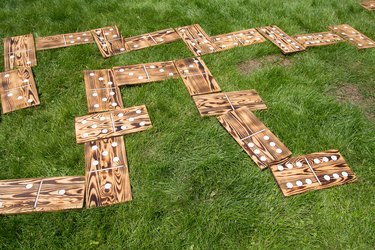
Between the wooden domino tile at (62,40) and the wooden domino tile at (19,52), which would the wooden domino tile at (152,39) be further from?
the wooden domino tile at (19,52)

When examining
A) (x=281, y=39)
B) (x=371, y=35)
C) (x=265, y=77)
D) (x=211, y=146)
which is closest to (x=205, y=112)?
(x=211, y=146)

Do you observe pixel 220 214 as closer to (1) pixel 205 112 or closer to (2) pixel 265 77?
(1) pixel 205 112

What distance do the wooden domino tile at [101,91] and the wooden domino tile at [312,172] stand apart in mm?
1848

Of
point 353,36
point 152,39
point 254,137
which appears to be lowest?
point 254,137

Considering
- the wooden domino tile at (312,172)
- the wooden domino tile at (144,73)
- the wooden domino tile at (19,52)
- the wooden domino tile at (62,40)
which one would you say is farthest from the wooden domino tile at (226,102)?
the wooden domino tile at (19,52)

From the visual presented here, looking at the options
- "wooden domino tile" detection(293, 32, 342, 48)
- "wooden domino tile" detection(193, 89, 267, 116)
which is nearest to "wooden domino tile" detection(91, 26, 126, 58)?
"wooden domino tile" detection(193, 89, 267, 116)

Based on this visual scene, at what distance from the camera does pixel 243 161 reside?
2975 mm

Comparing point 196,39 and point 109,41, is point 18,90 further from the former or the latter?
point 196,39

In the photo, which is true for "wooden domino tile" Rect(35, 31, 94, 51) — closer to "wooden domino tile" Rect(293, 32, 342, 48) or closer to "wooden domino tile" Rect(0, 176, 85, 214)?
"wooden domino tile" Rect(0, 176, 85, 214)

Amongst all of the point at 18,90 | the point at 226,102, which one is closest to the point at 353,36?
the point at 226,102

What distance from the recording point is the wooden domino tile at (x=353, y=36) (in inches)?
179

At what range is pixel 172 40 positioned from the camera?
4.51m

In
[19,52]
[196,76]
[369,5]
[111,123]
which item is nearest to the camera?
[111,123]

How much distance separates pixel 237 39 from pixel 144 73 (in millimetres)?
1554
